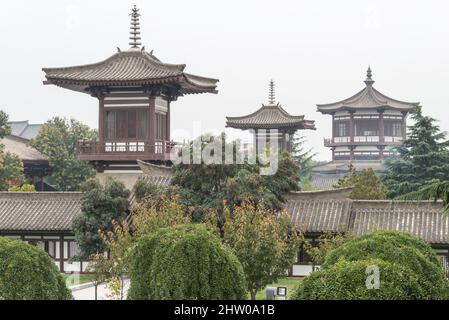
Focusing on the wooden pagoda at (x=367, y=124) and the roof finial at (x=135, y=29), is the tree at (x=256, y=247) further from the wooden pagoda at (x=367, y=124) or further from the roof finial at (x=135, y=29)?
the wooden pagoda at (x=367, y=124)

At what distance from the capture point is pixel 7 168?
4503 centimetres

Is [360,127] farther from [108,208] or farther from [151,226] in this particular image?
[151,226]

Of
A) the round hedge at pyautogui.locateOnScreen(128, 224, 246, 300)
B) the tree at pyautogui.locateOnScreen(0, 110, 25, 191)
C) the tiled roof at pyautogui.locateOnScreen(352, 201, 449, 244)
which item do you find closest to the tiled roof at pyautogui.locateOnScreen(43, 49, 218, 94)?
the tree at pyautogui.locateOnScreen(0, 110, 25, 191)

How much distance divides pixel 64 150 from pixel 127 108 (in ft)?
48.3

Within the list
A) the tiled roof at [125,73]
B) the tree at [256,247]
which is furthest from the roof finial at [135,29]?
the tree at [256,247]

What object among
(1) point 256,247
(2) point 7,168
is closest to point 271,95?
(2) point 7,168

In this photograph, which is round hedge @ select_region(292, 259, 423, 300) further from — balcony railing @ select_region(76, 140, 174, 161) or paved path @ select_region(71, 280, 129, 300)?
balcony railing @ select_region(76, 140, 174, 161)

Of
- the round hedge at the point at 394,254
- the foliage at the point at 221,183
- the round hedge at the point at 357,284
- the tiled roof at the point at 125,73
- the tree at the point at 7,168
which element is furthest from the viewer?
the tree at the point at 7,168

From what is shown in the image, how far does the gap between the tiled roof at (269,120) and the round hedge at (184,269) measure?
142ft

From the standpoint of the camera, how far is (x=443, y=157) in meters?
39.5

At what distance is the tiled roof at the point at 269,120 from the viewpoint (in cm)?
5922

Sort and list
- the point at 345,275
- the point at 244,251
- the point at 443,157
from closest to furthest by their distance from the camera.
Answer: the point at 345,275 < the point at 244,251 < the point at 443,157
